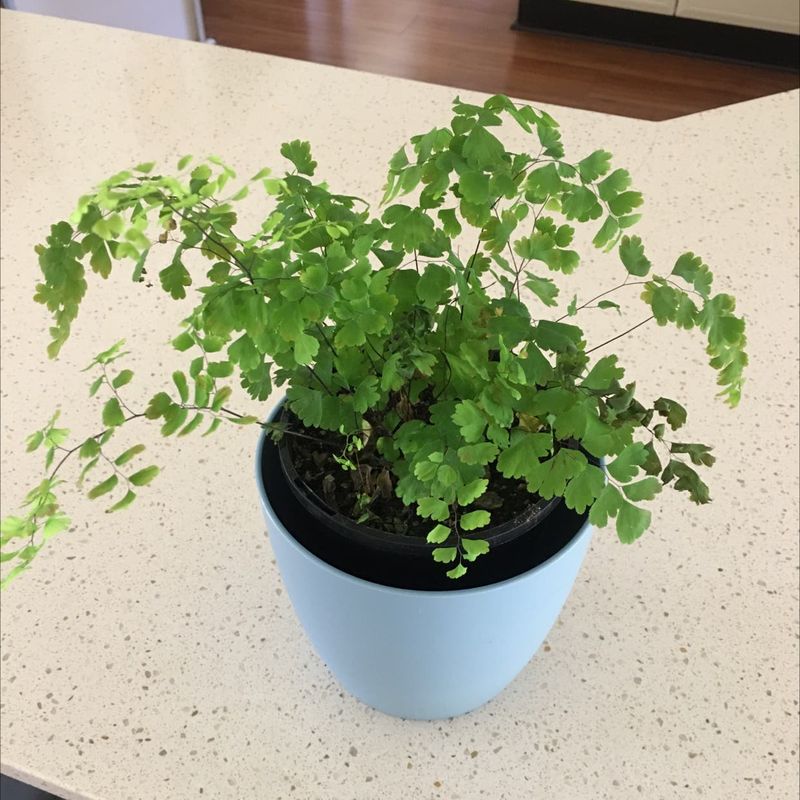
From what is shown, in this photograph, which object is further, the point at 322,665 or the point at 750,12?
the point at 750,12

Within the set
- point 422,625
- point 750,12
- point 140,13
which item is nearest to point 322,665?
point 422,625

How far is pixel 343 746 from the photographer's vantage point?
624mm

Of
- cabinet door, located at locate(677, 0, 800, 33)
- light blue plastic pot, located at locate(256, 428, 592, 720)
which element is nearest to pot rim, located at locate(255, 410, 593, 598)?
light blue plastic pot, located at locate(256, 428, 592, 720)

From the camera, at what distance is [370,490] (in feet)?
1.70

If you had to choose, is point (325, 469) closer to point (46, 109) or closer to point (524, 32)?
point (46, 109)

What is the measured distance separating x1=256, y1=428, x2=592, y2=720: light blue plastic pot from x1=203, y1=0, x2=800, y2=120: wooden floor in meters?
3.09

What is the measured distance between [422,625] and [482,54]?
3.59m

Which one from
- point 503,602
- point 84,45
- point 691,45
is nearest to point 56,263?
point 503,602

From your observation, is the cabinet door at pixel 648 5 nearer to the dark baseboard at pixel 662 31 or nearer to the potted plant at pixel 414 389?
the dark baseboard at pixel 662 31

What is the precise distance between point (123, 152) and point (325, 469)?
30.8 inches

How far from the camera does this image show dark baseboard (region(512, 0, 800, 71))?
3537 mm

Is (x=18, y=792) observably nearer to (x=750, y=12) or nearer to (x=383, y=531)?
Answer: (x=383, y=531)

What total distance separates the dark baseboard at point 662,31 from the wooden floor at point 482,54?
5 cm

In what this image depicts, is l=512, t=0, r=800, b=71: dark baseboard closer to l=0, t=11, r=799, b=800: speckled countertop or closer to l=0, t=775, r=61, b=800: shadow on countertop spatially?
l=0, t=11, r=799, b=800: speckled countertop
